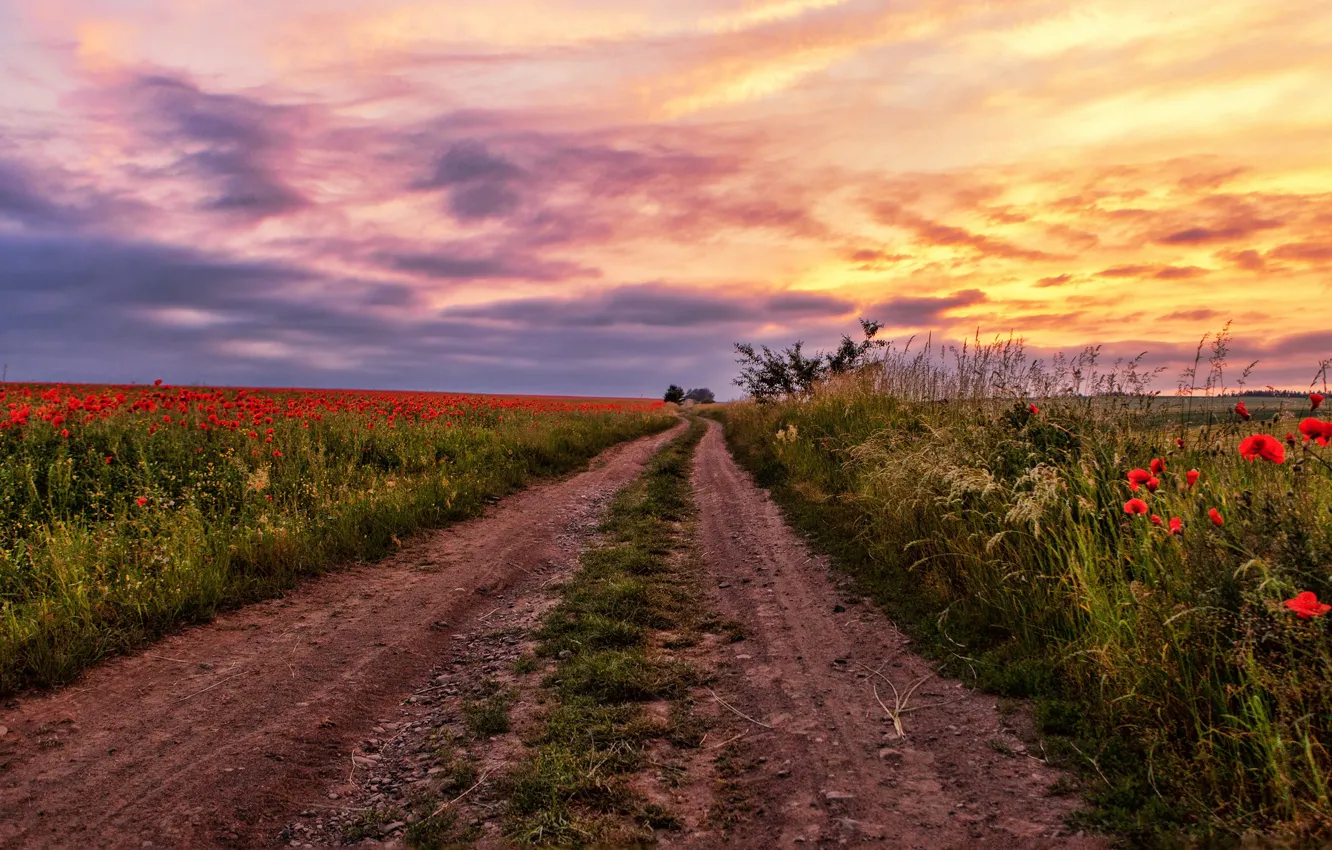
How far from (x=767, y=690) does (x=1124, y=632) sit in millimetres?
2256

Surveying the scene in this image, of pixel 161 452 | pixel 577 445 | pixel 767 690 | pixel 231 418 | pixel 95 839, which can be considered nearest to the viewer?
pixel 95 839

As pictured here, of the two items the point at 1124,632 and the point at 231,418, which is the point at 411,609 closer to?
the point at 1124,632

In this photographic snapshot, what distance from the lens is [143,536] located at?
7.37 meters

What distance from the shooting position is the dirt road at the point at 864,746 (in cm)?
327

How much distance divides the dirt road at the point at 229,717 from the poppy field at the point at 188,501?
42 cm

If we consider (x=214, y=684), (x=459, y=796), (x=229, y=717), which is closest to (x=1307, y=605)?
(x=459, y=796)

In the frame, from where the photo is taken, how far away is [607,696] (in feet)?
15.3

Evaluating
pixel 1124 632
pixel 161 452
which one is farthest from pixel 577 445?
pixel 1124 632

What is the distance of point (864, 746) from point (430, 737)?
268 centimetres

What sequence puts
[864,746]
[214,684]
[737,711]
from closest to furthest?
[864,746] < [737,711] < [214,684]

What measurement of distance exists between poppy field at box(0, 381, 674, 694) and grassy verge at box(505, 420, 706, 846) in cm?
323

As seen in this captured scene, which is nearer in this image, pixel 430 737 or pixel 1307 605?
pixel 1307 605

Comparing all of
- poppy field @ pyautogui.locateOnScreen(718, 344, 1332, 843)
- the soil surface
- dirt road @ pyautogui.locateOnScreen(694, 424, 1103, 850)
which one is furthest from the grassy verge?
poppy field @ pyautogui.locateOnScreen(718, 344, 1332, 843)

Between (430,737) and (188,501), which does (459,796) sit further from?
(188,501)
